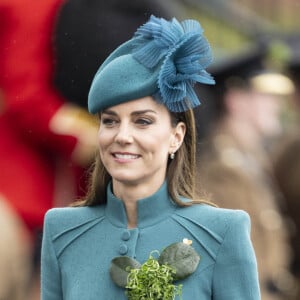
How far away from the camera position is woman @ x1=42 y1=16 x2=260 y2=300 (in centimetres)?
452

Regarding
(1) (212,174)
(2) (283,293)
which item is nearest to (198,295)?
(1) (212,174)

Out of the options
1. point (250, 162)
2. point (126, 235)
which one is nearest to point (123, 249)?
point (126, 235)

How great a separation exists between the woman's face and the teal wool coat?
12 centimetres

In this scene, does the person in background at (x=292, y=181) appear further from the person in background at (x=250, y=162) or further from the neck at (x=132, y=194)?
the neck at (x=132, y=194)

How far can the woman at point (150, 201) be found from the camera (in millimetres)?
4520

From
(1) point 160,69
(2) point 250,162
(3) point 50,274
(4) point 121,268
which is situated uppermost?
(1) point 160,69

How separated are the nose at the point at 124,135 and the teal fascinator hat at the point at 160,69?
0.26 ft

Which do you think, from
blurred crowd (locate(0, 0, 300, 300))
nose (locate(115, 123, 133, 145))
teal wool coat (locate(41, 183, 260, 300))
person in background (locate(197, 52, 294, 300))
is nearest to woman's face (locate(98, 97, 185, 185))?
nose (locate(115, 123, 133, 145))

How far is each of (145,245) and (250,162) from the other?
4.30 meters

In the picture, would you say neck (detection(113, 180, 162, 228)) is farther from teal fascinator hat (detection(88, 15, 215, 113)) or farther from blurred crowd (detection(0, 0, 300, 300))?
blurred crowd (detection(0, 0, 300, 300))

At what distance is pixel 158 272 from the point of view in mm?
4473

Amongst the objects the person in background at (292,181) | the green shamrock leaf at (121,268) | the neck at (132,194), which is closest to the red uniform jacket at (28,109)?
the person in background at (292,181)

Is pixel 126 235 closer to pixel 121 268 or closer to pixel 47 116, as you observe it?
pixel 121 268

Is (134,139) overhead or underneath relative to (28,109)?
overhead
